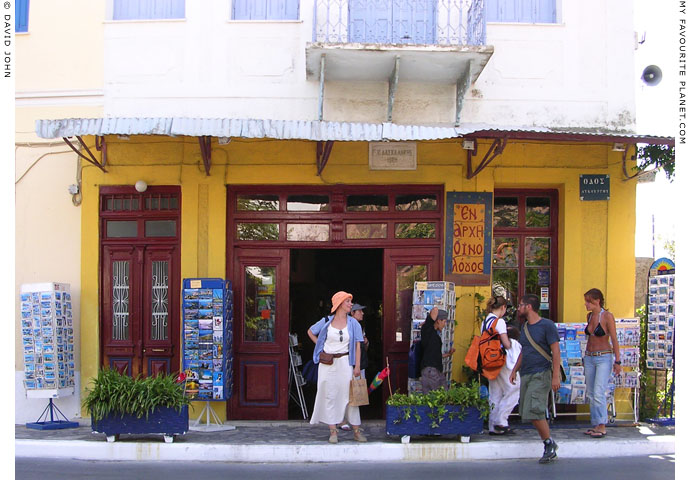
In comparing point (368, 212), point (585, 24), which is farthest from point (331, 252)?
point (585, 24)

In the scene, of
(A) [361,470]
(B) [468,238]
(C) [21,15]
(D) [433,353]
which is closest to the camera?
(A) [361,470]

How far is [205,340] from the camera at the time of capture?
10320 mm

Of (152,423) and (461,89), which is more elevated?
(461,89)

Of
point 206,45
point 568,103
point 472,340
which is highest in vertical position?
point 206,45

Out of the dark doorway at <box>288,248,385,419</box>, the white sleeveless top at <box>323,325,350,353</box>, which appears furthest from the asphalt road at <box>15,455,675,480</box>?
the dark doorway at <box>288,248,385,419</box>

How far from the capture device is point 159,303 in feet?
36.9

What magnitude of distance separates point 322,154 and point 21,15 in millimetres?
5090

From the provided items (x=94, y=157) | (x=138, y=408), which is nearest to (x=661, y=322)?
(x=138, y=408)

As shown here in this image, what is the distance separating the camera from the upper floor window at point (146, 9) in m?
11.4

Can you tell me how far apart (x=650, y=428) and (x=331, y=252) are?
6.80 meters

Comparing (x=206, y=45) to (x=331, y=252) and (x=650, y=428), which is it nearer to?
(x=331, y=252)

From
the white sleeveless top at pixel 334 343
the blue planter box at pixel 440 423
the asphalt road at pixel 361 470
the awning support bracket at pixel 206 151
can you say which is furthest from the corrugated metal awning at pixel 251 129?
the asphalt road at pixel 361 470

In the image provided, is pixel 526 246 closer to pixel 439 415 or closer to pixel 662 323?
pixel 662 323

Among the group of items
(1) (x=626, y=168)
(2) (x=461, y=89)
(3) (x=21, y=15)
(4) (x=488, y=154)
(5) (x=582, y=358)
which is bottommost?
(5) (x=582, y=358)
